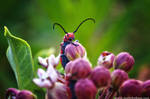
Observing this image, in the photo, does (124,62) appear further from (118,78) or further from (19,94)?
(19,94)

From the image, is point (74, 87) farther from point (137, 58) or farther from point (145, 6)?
point (145, 6)

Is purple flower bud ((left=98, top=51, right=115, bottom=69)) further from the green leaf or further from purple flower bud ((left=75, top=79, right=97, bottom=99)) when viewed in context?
the green leaf

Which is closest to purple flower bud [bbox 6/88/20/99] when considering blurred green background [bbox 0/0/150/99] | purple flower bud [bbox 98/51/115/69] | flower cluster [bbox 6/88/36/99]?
flower cluster [bbox 6/88/36/99]

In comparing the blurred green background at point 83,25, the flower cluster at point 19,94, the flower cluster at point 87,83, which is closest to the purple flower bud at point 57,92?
the flower cluster at point 87,83

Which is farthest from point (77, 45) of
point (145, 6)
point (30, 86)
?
point (145, 6)

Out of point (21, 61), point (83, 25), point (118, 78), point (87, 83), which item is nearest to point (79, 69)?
point (87, 83)

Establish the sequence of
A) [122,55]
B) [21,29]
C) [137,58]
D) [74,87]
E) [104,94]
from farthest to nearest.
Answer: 1. [21,29]
2. [137,58]
3. [122,55]
4. [104,94]
5. [74,87]
